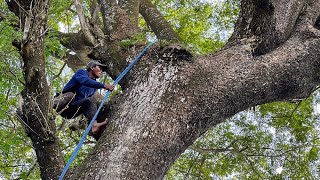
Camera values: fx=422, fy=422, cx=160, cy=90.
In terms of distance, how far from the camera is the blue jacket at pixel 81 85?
4254 mm

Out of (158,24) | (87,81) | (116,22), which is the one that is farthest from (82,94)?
(158,24)

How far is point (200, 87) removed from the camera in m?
3.75

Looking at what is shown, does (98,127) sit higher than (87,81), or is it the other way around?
(87,81)

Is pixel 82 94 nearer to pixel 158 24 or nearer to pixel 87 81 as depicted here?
pixel 87 81

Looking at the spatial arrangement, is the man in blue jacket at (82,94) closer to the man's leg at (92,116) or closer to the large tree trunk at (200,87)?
the man's leg at (92,116)

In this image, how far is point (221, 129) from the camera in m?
8.88

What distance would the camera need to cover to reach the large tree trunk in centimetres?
327

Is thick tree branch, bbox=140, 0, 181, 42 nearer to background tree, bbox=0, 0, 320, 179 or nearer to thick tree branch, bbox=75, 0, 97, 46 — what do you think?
background tree, bbox=0, 0, 320, 179

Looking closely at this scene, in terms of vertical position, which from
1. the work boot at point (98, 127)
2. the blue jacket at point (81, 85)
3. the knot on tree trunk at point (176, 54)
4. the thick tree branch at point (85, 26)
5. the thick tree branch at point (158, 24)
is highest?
the thick tree branch at point (158, 24)

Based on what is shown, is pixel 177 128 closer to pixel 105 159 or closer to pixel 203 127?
pixel 203 127

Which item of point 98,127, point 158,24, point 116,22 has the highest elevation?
point 158,24

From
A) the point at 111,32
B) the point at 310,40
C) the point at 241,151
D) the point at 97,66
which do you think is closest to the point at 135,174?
the point at 97,66

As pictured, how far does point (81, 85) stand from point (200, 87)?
1.44m

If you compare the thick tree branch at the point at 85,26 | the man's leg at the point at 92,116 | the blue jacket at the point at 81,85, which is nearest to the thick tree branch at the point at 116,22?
the thick tree branch at the point at 85,26
